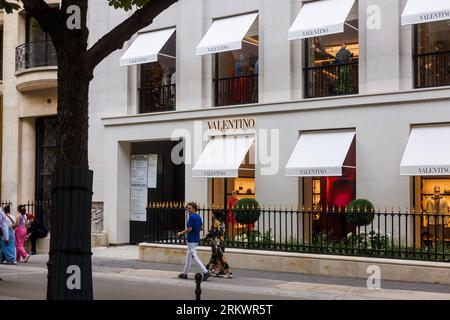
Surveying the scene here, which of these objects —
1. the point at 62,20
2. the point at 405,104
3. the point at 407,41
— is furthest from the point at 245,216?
the point at 62,20

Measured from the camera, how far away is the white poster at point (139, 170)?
76.2ft

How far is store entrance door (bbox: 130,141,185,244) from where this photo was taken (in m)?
23.1

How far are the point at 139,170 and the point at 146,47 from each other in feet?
14.7

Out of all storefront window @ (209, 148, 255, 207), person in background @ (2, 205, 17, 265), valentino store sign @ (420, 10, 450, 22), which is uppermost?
valentino store sign @ (420, 10, 450, 22)

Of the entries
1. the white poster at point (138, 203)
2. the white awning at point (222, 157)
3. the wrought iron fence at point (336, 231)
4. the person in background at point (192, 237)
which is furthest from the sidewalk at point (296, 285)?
the white poster at point (138, 203)

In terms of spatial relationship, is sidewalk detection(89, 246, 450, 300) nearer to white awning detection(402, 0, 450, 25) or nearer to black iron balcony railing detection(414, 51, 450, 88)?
black iron balcony railing detection(414, 51, 450, 88)

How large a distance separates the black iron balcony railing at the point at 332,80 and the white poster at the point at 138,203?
24.1 ft

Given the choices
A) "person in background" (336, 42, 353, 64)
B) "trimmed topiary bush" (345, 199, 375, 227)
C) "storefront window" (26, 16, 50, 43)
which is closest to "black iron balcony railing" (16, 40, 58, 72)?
"storefront window" (26, 16, 50, 43)

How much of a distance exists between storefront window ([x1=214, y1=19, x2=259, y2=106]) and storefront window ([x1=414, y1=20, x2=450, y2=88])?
513cm

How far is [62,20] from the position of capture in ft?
27.0

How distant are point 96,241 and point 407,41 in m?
12.5

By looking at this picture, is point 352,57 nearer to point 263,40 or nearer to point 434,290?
point 263,40

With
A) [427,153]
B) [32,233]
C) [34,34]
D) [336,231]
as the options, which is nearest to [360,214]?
[336,231]

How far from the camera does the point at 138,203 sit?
76.2 ft
